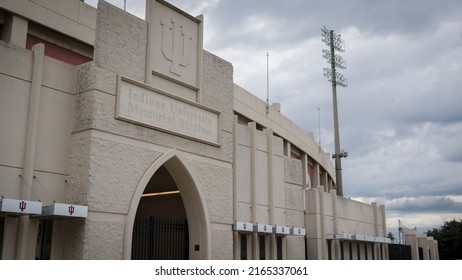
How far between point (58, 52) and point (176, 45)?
268 inches

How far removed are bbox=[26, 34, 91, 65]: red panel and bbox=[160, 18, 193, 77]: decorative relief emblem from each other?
6281 millimetres

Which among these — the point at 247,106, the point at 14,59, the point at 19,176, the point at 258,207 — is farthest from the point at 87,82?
the point at 247,106

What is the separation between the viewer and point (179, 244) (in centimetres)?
1825

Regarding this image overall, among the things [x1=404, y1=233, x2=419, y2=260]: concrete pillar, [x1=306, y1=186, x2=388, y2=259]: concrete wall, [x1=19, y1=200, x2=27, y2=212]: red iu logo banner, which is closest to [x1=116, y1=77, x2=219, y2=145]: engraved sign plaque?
[x1=19, y1=200, x2=27, y2=212]: red iu logo banner

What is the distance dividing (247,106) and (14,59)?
19996 millimetres

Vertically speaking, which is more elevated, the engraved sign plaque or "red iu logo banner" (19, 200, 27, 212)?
the engraved sign plaque

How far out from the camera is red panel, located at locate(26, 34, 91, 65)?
2073 centimetres

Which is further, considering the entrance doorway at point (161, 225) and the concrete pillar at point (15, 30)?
the concrete pillar at point (15, 30)

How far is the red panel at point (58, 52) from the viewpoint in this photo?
20725mm

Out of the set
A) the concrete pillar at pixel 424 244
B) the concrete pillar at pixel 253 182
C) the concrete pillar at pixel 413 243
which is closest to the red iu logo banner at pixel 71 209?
the concrete pillar at pixel 253 182

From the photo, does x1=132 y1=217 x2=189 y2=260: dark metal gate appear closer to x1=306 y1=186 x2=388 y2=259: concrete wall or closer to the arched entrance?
the arched entrance

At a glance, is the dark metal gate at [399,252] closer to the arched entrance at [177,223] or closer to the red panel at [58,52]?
the arched entrance at [177,223]

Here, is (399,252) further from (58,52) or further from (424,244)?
(58,52)

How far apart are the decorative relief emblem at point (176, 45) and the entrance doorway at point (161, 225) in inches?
139
